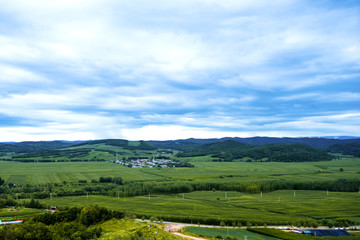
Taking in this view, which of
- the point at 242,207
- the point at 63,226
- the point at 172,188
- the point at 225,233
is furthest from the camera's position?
the point at 172,188

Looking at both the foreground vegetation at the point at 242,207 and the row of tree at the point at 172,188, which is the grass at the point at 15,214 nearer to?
the foreground vegetation at the point at 242,207

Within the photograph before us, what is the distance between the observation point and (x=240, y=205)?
105188 mm

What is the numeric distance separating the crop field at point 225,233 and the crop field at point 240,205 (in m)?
9.12

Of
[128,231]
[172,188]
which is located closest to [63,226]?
[128,231]

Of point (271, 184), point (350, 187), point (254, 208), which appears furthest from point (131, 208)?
point (350, 187)

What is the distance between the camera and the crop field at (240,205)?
87.3 m

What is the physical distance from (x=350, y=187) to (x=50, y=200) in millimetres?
145176

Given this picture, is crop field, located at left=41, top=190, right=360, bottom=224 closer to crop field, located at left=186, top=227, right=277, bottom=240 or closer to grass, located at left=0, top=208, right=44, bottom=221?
crop field, located at left=186, top=227, right=277, bottom=240

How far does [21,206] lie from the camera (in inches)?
3799

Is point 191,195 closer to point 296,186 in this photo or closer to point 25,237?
point 296,186

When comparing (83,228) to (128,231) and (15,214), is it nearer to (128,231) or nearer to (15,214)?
(128,231)

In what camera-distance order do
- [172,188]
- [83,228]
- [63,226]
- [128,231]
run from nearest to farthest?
1. [128,231]
2. [83,228]
3. [63,226]
4. [172,188]

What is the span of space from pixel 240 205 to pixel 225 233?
39.0 metres

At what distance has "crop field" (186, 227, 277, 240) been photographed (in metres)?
64.8
